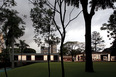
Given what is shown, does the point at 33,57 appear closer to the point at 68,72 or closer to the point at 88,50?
the point at 68,72

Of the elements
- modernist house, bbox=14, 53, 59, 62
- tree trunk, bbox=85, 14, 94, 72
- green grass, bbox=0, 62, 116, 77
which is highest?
tree trunk, bbox=85, 14, 94, 72

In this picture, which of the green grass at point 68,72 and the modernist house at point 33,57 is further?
the modernist house at point 33,57

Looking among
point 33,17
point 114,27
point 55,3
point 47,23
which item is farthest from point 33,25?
point 114,27

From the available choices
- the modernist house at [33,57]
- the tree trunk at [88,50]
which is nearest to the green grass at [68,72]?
the tree trunk at [88,50]

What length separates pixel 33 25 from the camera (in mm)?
9133

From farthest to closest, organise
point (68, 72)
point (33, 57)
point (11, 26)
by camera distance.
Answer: point (33, 57)
point (68, 72)
point (11, 26)

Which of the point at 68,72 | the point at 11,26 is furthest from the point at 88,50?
the point at 11,26

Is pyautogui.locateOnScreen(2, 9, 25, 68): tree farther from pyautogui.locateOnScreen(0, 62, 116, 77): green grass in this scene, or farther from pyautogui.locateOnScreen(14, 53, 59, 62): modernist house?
pyautogui.locateOnScreen(14, 53, 59, 62): modernist house

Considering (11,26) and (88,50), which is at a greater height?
(11,26)

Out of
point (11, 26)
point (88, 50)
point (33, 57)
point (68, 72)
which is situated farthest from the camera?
point (33, 57)

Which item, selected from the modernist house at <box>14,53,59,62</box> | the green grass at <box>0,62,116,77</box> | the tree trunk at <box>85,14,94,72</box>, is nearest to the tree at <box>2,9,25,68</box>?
the green grass at <box>0,62,116,77</box>

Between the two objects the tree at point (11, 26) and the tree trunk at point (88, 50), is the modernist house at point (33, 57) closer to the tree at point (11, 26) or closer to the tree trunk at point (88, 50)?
the tree trunk at point (88, 50)

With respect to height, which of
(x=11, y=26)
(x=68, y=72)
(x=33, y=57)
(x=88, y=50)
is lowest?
(x=33, y=57)

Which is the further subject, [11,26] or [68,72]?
[68,72]
